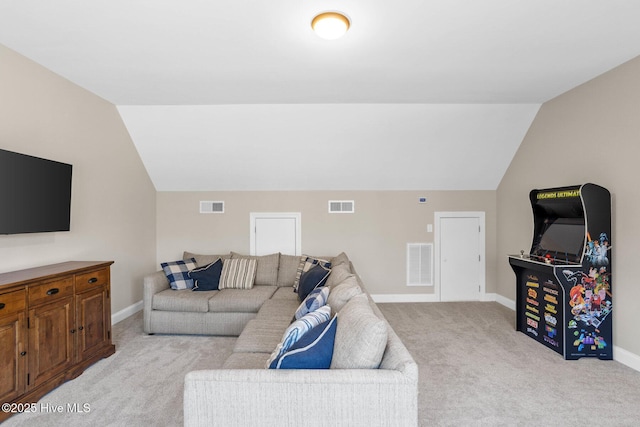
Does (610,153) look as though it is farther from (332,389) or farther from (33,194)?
(33,194)

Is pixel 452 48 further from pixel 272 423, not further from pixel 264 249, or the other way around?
pixel 264 249

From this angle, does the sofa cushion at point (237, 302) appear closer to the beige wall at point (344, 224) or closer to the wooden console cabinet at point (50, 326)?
the wooden console cabinet at point (50, 326)

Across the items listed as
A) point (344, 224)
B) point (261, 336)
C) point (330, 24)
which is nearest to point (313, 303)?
point (261, 336)

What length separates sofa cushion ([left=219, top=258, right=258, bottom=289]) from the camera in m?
4.28

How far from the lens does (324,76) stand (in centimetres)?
326

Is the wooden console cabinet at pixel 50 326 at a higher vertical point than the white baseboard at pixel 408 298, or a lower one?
higher

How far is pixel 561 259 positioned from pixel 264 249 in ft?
12.8

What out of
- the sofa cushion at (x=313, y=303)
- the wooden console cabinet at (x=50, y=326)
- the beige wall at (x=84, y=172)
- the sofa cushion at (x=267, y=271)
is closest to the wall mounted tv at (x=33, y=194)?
the beige wall at (x=84, y=172)

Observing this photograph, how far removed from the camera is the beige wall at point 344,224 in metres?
5.27

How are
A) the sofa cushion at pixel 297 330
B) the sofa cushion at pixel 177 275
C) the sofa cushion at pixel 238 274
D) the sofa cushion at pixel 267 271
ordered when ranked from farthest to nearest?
the sofa cushion at pixel 267 271, the sofa cushion at pixel 238 274, the sofa cushion at pixel 177 275, the sofa cushion at pixel 297 330

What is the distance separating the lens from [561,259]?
3.46 m

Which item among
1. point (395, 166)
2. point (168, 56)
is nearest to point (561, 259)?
point (395, 166)

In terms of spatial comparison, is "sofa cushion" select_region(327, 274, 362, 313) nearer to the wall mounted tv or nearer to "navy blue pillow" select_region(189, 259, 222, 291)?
"navy blue pillow" select_region(189, 259, 222, 291)

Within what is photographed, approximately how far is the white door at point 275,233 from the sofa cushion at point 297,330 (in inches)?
121
